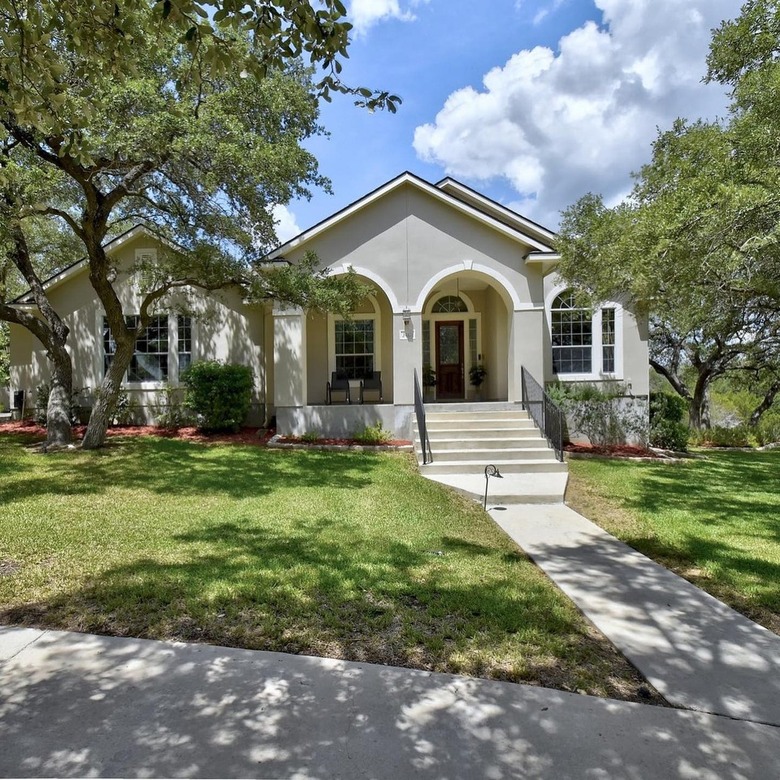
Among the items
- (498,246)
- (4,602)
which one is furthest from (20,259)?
(498,246)

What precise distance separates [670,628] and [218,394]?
11299 millimetres

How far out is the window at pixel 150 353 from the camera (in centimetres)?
1461

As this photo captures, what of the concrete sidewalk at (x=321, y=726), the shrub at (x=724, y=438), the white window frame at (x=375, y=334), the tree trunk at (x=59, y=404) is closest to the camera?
the concrete sidewalk at (x=321, y=726)

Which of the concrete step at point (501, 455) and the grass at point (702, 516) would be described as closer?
the grass at point (702, 516)

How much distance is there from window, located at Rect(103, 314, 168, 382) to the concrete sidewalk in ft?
41.3

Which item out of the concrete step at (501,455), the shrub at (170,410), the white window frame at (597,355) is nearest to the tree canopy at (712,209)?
the white window frame at (597,355)

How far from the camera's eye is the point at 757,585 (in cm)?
454

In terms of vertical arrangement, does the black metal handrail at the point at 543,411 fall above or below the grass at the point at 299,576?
above

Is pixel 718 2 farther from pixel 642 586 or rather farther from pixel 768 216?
pixel 642 586

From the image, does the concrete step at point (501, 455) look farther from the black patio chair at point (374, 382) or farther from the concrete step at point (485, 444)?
the black patio chair at point (374, 382)

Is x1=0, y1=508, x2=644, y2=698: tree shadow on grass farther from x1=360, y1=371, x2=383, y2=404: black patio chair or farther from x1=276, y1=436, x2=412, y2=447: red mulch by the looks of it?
x1=360, y1=371, x2=383, y2=404: black patio chair

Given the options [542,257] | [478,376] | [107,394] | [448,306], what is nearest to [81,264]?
[107,394]

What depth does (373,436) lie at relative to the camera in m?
11.9

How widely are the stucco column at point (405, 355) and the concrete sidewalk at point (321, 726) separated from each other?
928cm
